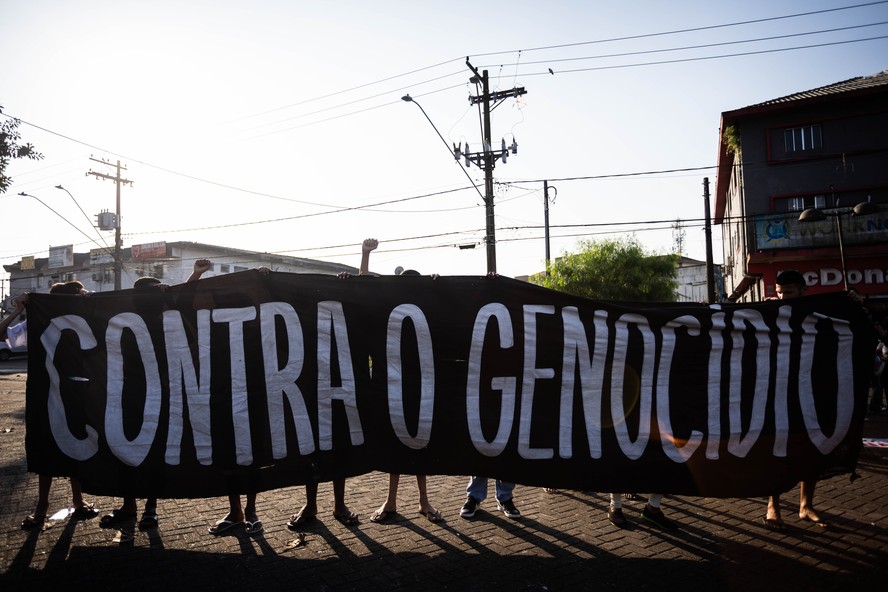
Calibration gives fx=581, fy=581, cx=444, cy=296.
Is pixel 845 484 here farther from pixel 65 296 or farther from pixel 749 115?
pixel 749 115

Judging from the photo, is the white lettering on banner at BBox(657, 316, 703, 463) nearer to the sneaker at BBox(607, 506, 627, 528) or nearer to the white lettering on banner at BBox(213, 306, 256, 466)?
the sneaker at BBox(607, 506, 627, 528)

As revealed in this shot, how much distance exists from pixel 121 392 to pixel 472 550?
10.5 ft

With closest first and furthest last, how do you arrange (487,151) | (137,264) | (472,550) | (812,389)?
(472,550) → (812,389) → (487,151) → (137,264)

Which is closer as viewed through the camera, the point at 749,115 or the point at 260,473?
the point at 260,473

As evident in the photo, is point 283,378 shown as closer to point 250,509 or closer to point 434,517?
point 250,509

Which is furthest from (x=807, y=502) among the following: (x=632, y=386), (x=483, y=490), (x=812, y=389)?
(x=483, y=490)

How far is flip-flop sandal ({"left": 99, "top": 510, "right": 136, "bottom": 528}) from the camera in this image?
492 centimetres

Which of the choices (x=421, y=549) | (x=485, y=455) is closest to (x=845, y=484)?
(x=485, y=455)

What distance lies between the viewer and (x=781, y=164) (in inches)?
961

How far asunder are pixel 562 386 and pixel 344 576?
7.27 ft

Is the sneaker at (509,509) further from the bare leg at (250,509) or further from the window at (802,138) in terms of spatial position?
the window at (802,138)

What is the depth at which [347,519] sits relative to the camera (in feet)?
16.4

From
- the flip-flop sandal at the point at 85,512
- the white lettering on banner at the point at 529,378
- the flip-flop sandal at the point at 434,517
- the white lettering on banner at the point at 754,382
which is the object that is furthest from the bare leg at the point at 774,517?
the flip-flop sandal at the point at 85,512

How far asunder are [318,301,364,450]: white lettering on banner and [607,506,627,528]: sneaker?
224cm
